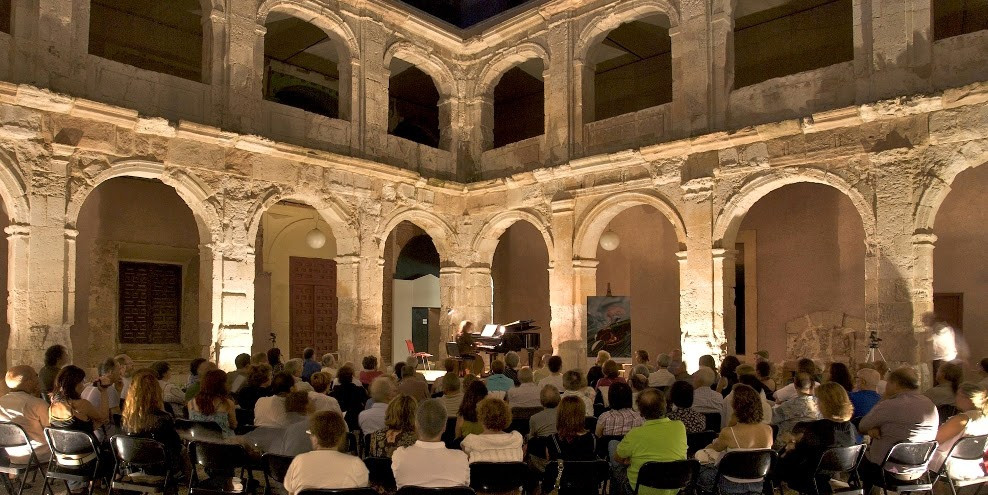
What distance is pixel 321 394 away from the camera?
547 centimetres

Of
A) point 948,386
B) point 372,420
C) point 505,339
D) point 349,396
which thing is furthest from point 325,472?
point 505,339

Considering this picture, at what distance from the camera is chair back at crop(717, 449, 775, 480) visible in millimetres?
4164

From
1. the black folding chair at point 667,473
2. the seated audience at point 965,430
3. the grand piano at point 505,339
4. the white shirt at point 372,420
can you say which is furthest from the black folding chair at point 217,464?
the grand piano at point 505,339

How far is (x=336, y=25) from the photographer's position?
12.3 metres

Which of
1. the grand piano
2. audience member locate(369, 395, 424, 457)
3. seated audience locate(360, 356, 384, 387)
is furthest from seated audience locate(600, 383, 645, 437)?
the grand piano

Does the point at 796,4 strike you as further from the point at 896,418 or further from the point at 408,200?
the point at 896,418

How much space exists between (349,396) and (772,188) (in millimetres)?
7057

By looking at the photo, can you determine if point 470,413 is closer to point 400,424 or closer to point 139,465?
point 400,424

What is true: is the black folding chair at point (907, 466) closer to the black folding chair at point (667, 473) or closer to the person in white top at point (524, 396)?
the black folding chair at point (667, 473)

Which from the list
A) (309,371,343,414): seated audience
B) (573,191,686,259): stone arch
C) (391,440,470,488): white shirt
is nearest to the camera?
(391,440,470,488): white shirt

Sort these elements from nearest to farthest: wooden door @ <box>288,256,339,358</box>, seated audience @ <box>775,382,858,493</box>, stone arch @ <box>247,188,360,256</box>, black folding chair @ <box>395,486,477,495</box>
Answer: black folding chair @ <box>395,486,477,495</box> < seated audience @ <box>775,382,858,493</box> < stone arch @ <box>247,188,360,256</box> < wooden door @ <box>288,256,339,358</box>

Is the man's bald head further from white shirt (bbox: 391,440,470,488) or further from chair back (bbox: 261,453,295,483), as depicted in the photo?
white shirt (bbox: 391,440,470,488)

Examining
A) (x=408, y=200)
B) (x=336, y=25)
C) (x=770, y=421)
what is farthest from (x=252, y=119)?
(x=770, y=421)

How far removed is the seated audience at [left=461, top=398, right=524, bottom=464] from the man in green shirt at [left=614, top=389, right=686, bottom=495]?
2.13 ft
